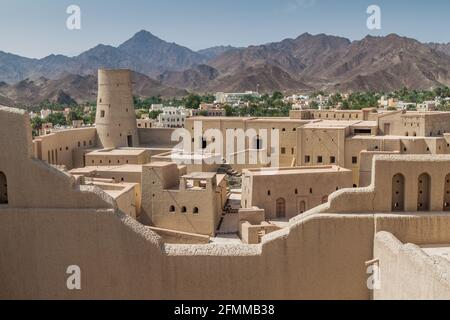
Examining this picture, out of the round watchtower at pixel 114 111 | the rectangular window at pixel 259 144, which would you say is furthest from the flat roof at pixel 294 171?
the round watchtower at pixel 114 111

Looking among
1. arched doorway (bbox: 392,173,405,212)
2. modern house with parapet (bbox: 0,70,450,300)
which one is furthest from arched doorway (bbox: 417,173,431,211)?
arched doorway (bbox: 392,173,405,212)

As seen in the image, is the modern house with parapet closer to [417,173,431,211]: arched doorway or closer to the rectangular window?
[417,173,431,211]: arched doorway

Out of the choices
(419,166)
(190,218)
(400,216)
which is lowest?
(190,218)

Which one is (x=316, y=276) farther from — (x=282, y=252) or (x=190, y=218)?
(x=190, y=218)

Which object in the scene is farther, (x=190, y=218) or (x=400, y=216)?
(x=190, y=218)

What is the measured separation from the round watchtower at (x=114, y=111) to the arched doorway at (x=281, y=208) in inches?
596

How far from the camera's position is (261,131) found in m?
31.0

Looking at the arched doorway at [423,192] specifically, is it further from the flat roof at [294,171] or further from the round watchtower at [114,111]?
the round watchtower at [114,111]

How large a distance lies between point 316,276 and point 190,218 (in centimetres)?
912

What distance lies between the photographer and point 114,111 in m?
32.6

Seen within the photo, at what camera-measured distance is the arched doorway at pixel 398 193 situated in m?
10.6

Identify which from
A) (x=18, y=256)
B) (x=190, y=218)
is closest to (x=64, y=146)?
(x=190, y=218)
